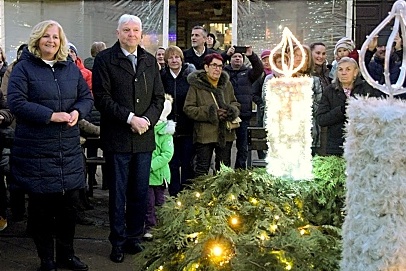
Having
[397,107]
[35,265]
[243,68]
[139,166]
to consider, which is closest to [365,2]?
[243,68]

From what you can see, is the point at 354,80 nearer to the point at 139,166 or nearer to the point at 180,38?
the point at 139,166

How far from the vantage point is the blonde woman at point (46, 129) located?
4934 millimetres

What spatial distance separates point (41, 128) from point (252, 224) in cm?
186

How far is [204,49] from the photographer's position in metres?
8.77

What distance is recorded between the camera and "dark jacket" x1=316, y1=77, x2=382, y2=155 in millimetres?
5879

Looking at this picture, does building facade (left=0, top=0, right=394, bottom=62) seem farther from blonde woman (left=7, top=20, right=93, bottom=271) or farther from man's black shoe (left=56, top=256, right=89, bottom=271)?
man's black shoe (left=56, top=256, right=89, bottom=271)

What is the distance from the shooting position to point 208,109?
279 inches

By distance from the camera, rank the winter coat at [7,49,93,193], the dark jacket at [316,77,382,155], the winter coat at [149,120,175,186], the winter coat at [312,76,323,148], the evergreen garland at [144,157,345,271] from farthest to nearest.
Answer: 1. the winter coat at [312,76,323,148]
2. the winter coat at [149,120,175,186]
3. the dark jacket at [316,77,382,155]
4. the winter coat at [7,49,93,193]
5. the evergreen garland at [144,157,345,271]

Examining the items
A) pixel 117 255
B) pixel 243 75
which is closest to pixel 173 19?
pixel 243 75

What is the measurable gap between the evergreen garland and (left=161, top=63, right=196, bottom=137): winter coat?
7.94ft

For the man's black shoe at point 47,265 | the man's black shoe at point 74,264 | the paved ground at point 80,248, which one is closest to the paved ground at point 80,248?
the paved ground at point 80,248

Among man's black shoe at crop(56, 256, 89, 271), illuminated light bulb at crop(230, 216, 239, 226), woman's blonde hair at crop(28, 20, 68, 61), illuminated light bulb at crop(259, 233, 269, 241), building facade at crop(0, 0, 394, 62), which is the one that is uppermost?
building facade at crop(0, 0, 394, 62)

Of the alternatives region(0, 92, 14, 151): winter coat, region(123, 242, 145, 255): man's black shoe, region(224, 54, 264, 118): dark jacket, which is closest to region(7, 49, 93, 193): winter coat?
region(0, 92, 14, 151): winter coat

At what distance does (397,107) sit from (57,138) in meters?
2.94
